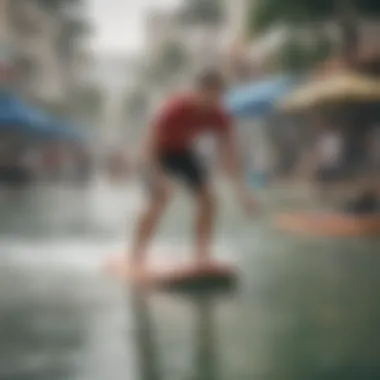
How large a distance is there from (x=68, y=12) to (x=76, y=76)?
0.10 m

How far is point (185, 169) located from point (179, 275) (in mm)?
164

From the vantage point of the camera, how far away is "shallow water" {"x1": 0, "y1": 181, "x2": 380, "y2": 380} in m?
1.32

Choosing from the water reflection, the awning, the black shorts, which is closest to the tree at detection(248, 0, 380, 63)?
the black shorts

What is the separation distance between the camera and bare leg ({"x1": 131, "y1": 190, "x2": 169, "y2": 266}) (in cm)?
139

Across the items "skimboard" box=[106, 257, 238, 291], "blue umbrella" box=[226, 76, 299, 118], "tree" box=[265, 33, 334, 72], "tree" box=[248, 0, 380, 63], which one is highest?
"tree" box=[248, 0, 380, 63]

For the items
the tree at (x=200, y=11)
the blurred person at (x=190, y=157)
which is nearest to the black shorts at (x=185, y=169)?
the blurred person at (x=190, y=157)

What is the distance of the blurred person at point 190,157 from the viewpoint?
4.57 feet

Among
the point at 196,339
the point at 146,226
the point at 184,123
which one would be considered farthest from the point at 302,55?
the point at 196,339

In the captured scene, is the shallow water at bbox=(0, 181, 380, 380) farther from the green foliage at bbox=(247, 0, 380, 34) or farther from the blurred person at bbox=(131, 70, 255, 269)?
the green foliage at bbox=(247, 0, 380, 34)

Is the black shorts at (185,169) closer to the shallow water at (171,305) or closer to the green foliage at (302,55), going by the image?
the shallow water at (171,305)

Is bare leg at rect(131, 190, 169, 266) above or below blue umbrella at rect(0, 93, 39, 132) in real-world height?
below

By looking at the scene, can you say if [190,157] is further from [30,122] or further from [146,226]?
[30,122]

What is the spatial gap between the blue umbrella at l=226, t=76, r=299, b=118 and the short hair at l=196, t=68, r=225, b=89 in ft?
0.08

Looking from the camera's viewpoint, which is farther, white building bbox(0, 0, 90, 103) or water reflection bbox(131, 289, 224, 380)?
white building bbox(0, 0, 90, 103)
